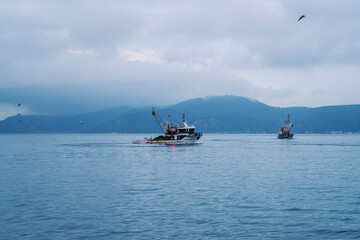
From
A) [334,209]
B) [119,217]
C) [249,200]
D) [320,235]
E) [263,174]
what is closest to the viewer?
[320,235]

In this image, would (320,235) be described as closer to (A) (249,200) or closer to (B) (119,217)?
(A) (249,200)

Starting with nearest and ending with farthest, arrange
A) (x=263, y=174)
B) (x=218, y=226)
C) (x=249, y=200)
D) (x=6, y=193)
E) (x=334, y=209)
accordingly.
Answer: (x=218, y=226) < (x=334, y=209) < (x=249, y=200) < (x=6, y=193) < (x=263, y=174)

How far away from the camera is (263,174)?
50.9 meters

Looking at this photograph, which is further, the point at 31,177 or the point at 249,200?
the point at 31,177

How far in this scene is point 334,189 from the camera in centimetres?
3725

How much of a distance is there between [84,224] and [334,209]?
17.9 metres

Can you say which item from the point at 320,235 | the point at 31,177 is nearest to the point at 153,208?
the point at 320,235

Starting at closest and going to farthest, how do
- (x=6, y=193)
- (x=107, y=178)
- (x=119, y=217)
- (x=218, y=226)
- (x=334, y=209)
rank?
(x=218, y=226) → (x=119, y=217) → (x=334, y=209) → (x=6, y=193) → (x=107, y=178)

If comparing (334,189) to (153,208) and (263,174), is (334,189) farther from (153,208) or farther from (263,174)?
(153,208)

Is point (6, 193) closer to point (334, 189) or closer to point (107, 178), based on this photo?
point (107, 178)

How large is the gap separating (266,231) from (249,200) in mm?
9056

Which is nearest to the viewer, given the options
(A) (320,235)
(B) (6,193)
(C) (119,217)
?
(A) (320,235)

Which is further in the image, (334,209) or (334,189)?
(334,189)

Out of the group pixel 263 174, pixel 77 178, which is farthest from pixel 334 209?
pixel 77 178
